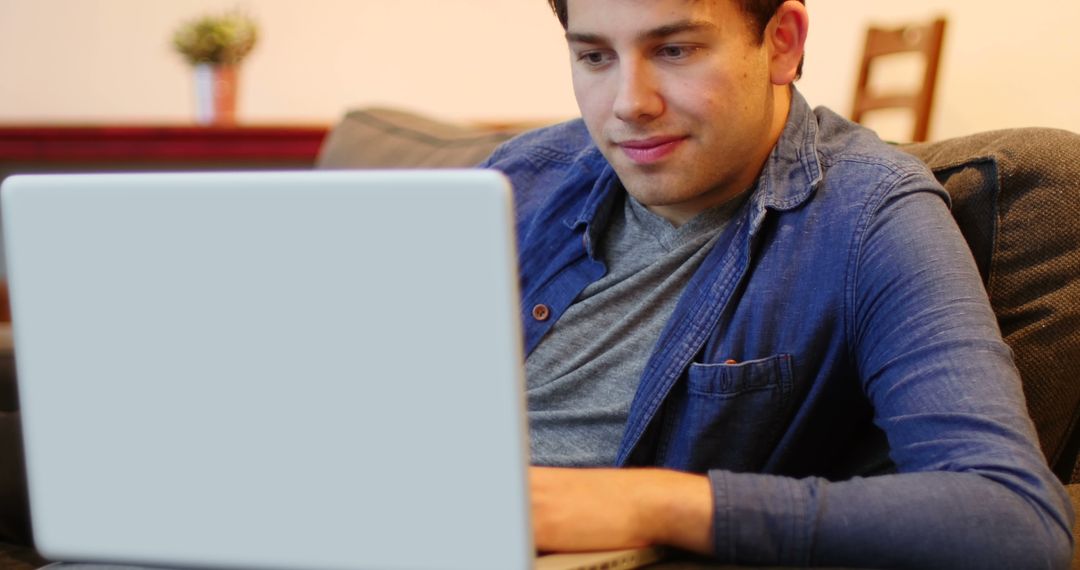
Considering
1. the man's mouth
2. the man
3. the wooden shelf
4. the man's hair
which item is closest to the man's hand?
the man

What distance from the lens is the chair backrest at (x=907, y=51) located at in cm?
283

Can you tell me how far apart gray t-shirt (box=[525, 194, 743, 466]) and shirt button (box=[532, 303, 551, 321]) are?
0.05 feet

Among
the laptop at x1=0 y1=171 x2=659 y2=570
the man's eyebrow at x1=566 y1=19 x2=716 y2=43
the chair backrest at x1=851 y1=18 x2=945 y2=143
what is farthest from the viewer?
the chair backrest at x1=851 y1=18 x2=945 y2=143

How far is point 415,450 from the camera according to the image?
69 cm

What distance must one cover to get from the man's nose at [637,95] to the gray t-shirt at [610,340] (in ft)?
0.45

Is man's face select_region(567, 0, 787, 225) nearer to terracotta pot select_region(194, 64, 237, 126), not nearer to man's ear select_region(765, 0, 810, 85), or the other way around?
man's ear select_region(765, 0, 810, 85)

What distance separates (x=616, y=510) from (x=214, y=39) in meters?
2.78

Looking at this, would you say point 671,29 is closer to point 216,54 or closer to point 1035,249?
point 1035,249

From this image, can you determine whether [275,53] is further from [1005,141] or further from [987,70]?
[1005,141]

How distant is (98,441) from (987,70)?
104 inches

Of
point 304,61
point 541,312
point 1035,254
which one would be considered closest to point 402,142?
point 541,312

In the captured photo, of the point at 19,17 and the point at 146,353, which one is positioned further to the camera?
the point at 19,17

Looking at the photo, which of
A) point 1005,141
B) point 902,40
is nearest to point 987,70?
point 902,40

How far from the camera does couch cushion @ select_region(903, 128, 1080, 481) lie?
1.11 metres
